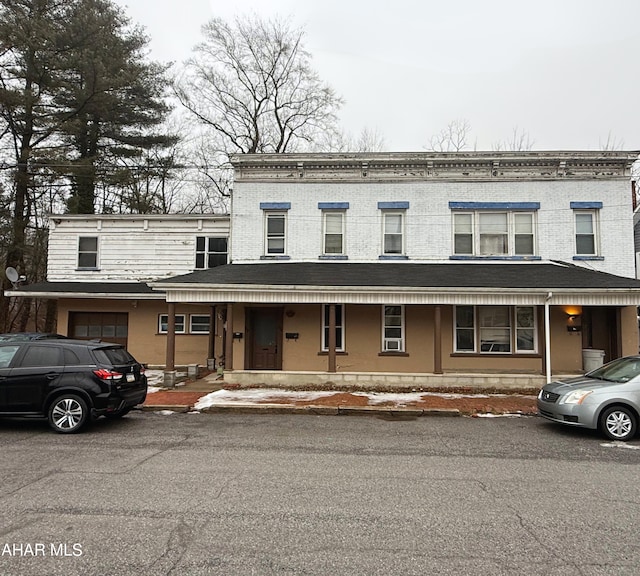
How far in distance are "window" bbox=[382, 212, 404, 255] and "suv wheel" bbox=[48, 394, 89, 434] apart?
1079cm

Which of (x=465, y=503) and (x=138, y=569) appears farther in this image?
(x=465, y=503)

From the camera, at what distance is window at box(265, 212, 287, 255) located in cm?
1634

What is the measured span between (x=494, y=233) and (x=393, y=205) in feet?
11.8

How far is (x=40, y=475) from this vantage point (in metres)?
5.85

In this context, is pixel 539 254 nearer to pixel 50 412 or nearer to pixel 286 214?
pixel 286 214

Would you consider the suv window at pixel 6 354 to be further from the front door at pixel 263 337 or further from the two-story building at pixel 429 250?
the front door at pixel 263 337

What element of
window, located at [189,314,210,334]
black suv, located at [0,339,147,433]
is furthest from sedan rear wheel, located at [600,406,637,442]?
window, located at [189,314,210,334]

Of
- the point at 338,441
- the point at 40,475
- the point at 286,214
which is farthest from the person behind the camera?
the point at 286,214

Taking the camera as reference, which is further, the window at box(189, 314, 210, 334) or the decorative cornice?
the window at box(189, 314, 210, 334)

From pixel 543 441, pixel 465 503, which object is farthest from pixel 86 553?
pixel 543 441

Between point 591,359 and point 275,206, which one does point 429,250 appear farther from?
point 591,359

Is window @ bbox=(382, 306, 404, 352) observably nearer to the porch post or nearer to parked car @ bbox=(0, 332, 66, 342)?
the porch post

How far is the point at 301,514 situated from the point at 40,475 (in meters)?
3.54

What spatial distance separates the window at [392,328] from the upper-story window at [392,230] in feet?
6.71
